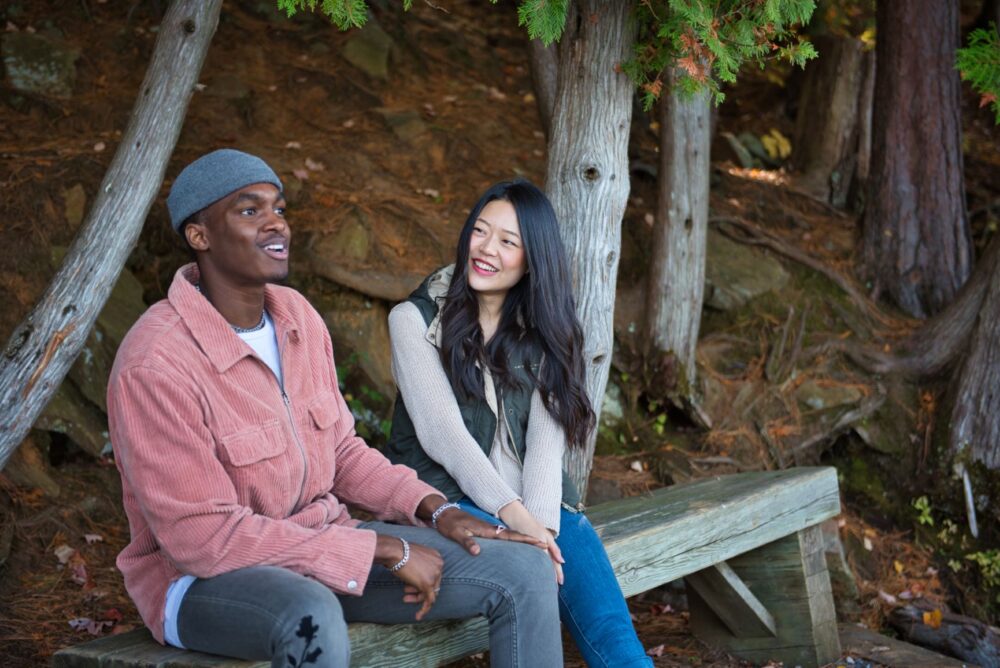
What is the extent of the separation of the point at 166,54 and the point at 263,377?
7.55 ft

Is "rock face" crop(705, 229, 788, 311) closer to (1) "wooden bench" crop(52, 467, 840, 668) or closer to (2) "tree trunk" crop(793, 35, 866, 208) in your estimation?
(2) "tree trunk" crop(793, 35, 866, 208)

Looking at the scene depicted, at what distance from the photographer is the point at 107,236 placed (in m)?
4.73

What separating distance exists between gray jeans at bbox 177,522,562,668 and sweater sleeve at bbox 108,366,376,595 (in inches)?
3.4

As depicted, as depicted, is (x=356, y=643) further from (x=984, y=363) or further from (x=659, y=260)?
(x=984, y=363)

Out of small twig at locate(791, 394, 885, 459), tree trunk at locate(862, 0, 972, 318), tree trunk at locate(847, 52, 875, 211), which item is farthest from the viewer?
tree trunk at locate(847, 52, 875, 211)

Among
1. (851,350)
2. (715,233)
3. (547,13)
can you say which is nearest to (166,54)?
(547,13)

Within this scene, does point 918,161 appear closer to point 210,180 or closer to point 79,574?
point 210,180

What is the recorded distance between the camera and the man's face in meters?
3.18

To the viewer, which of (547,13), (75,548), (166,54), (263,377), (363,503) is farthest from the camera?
(75,548)

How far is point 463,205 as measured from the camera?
717cm

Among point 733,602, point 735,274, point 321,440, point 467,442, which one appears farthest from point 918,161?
point 321,440

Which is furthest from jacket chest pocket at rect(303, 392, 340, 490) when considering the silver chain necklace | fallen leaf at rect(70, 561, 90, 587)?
fallen leaf at rect(70, 561, 90, 587)

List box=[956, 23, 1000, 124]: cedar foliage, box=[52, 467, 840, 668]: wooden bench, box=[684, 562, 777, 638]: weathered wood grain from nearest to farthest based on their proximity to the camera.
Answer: box=[52, 467, 840, 668]: wooden bench < box=[956, 23, 1000, 124]: cedar foliage < box=[684, 562, 777, 638]: weathered wood grain

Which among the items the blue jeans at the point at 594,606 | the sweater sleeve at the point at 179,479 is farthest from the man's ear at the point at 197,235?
the blue jeans at the point at 594,606
